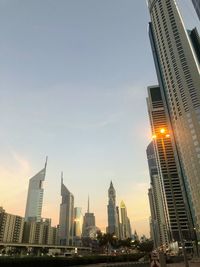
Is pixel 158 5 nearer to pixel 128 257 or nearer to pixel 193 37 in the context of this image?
pixel 193 37

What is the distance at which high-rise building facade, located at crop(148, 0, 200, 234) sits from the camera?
458 ft

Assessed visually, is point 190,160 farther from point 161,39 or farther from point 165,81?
point 161,39

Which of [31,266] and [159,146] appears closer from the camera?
[31,266]

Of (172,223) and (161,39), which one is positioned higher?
(161,39)

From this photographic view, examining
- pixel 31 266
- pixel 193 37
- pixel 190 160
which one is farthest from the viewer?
pixel 193 37

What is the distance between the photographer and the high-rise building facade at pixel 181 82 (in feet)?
458

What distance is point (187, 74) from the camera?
15038 centimetres

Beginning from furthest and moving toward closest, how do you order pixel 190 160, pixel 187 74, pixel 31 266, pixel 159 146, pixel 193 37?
pixel 159 146 → pixel 193 37 → pixel 187 74 → pixel 190 160 → pixel 31 266

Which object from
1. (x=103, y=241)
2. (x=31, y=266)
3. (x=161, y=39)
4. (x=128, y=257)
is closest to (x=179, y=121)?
(x=161, y=39)

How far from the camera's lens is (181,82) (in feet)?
497

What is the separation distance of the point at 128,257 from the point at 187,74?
373 feet

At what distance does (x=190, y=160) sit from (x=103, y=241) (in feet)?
204

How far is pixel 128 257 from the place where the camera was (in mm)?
65812

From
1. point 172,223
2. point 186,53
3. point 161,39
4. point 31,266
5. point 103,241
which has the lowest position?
point 31,266
